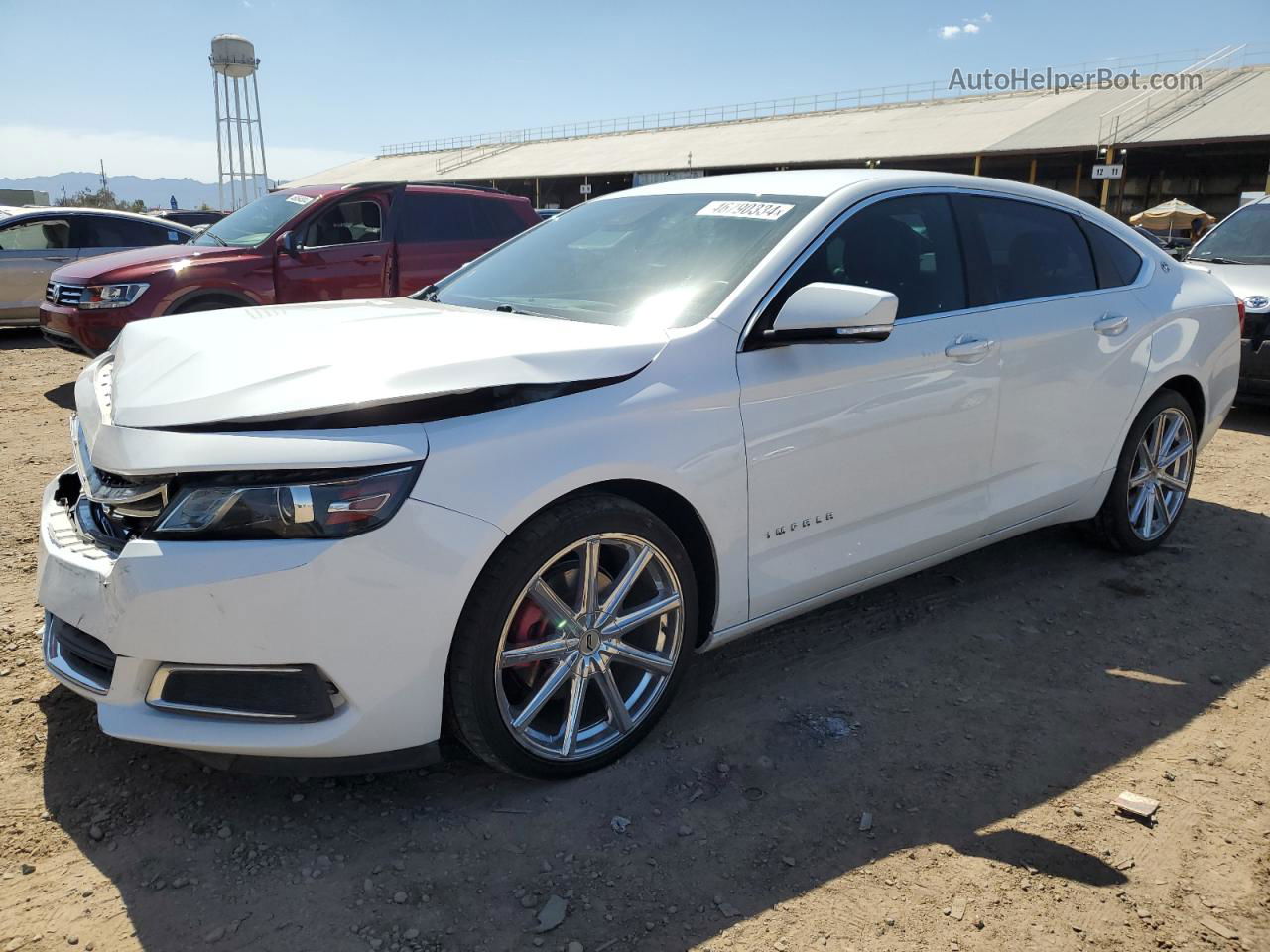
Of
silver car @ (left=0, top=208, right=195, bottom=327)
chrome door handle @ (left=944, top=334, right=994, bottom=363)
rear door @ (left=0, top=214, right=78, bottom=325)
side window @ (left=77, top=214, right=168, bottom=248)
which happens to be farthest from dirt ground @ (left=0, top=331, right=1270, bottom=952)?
rear door @ (left=0, top=214, right=78, bottom=325)

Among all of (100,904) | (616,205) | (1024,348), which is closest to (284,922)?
(100,904)

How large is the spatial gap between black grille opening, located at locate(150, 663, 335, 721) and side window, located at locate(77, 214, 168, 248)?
32.7 ft

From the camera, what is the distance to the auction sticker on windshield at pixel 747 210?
3.23m

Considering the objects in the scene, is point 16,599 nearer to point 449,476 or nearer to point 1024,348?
point 449,476

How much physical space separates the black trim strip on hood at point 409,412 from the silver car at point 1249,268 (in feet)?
19.7

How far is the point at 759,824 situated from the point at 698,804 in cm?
18

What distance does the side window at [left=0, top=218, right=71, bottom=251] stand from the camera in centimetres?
1049

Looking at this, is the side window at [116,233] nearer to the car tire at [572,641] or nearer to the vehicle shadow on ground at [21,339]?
the vehicle shadow on ground at [21,339]

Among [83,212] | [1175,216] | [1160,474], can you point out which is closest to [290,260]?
[83,212]

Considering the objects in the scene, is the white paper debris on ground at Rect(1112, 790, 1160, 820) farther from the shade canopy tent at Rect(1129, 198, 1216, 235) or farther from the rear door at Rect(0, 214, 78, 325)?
the shade canopy tent at Rect(1129, 198, 1216, 235)

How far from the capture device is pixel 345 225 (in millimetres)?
8188

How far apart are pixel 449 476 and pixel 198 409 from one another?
621 mm

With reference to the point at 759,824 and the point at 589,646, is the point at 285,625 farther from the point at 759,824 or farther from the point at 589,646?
the point at 759,824

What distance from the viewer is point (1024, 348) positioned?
11.9ft
